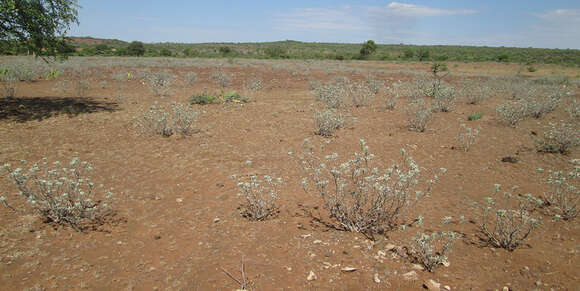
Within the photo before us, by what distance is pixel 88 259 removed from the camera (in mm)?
2891

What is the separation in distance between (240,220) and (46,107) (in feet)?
28.5

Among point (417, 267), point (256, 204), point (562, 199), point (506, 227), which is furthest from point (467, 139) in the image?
point (256, 204)

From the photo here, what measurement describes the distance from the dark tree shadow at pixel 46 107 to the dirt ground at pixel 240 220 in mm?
138

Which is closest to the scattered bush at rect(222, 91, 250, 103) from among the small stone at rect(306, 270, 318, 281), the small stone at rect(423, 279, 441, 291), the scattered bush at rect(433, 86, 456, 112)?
the scattered bush at rect(433, 86, 456, 112)

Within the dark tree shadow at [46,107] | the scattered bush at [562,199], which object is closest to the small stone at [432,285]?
the scattered bush at [562,199]

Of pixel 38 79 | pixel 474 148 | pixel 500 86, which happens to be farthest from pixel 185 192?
pixel 500 86

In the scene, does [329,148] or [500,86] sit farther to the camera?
[500,86]

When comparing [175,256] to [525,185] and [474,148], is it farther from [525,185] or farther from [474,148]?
[474,148]

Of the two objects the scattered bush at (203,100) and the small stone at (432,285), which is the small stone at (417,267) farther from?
the scattered bush at (203,100)

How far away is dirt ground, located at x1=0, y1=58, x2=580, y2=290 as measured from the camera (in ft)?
8.68

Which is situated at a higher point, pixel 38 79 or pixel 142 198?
pixel 38 79

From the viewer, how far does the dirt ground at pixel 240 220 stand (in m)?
2.65

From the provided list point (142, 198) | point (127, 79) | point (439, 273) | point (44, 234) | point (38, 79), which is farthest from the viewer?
point (127, 79)

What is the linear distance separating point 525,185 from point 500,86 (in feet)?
43.2
